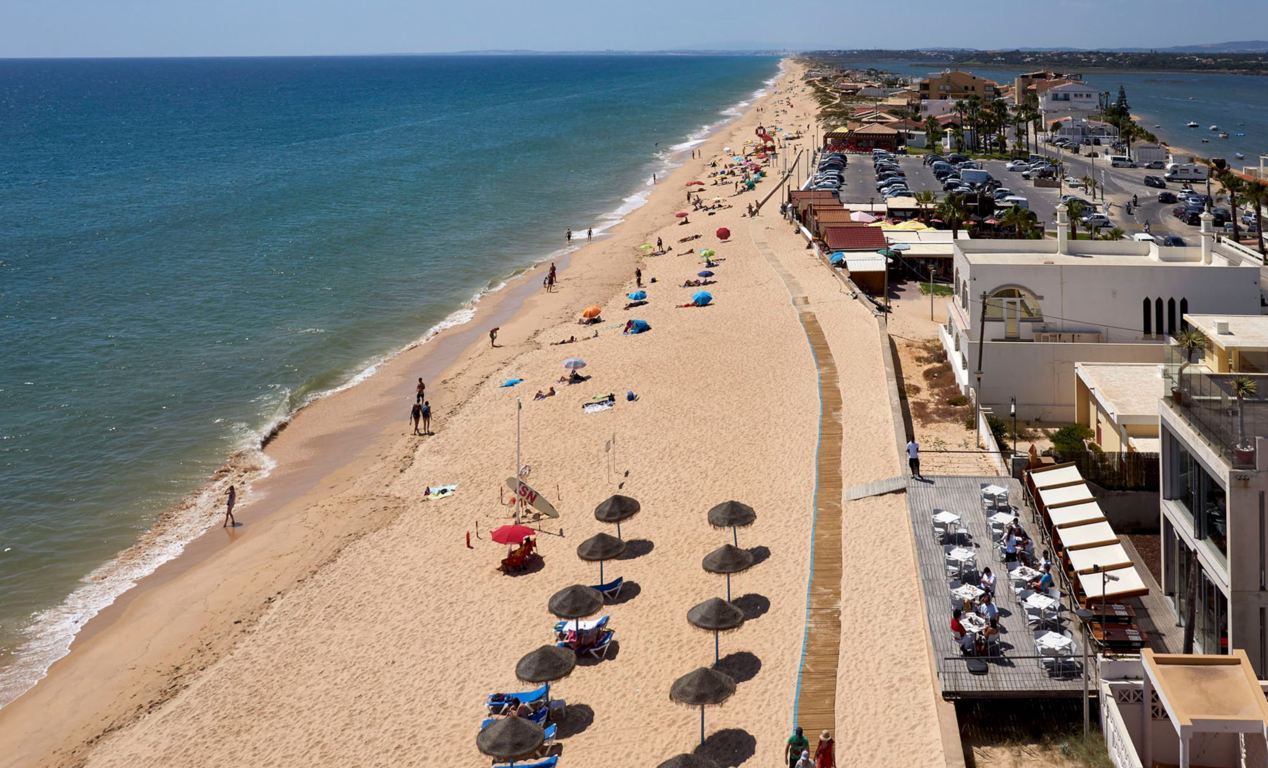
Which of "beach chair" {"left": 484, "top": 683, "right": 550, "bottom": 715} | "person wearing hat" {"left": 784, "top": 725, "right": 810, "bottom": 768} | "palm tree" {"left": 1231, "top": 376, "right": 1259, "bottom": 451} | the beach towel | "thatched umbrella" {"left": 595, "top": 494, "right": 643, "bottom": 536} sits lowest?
"beach chair" {"left": 484, "top": 683, "right": 550, "bottom": 715}

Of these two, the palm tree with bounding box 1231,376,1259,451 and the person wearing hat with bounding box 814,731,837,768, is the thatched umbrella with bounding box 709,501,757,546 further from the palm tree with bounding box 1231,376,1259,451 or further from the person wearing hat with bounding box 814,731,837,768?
the palm tree with bounding box 1231,376,1259,451

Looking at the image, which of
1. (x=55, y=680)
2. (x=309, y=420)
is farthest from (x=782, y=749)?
(x=309, y=420)

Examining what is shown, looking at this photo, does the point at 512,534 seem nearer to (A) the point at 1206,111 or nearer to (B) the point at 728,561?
(B) the point at 728,561

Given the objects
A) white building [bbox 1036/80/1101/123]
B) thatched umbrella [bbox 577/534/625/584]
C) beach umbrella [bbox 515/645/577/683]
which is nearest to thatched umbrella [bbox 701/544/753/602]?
thatched umbrella [bbox 577/534/625/584]

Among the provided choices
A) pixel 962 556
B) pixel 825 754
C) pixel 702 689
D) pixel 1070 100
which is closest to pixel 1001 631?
pixel 962 556

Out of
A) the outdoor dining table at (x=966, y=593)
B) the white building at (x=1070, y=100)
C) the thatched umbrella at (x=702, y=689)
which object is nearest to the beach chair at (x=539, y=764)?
the thatched umbrella at (x=702, y=689)

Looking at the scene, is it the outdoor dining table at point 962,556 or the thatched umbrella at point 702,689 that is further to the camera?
the outdoor dining table at point 962,556

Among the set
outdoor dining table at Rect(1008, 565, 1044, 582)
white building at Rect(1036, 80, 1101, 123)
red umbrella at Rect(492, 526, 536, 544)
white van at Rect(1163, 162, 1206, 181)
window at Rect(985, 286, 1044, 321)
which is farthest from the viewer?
white building at Rect(1036, 80, 1101, 123)

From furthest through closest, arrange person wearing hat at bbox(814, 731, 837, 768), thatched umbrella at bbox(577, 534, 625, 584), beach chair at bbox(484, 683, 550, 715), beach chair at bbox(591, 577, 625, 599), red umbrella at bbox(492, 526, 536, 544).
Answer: red umbrella at bbox(492, 526, 536, 544)
thatched umbrella at bbox(577, 534, 625, 584)
beach chair at bbox(591, 577, 625, 599)
beach chair at bbox(484, 683, 550, 715)
person wearing hat at bbox(814, 731, 837, 768)

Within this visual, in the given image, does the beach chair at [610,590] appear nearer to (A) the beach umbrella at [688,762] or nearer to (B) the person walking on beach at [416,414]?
(A) the beach umbrella at [688,762]
